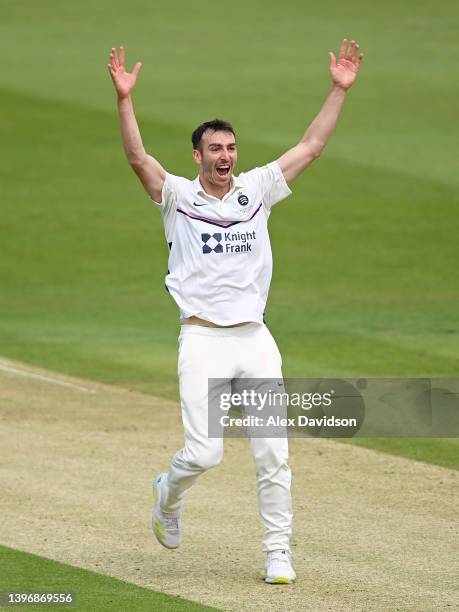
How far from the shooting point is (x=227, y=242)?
890 cm

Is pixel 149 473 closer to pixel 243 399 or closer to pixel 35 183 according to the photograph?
pixel 243 399

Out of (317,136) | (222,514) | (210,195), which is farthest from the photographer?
(222,514)

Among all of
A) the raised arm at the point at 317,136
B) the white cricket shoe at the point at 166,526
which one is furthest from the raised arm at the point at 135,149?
the white cricket shoe at the point at 166,526

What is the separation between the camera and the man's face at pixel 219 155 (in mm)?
8992

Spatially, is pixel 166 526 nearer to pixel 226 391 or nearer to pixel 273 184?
pixel 226 391

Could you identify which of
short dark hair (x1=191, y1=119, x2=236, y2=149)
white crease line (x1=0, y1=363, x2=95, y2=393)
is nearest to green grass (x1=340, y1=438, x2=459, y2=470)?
white crease line (x1=0, y1=363, x2=95, y2=393)

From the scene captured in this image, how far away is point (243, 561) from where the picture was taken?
937cm

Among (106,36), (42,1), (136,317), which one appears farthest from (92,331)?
(42,1)

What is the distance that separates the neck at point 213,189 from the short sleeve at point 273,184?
0.29 metres

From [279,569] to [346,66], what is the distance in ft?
10.6

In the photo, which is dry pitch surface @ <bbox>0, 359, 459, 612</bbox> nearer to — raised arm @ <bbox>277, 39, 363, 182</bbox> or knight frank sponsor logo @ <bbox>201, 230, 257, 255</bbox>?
knight frank sponsor logo @ <bbox>201, 230, 257, 255</bbox>

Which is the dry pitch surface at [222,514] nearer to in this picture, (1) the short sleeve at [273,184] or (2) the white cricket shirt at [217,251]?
(2) the white cricket shirt at [217,251]

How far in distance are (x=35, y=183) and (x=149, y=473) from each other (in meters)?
15.2
